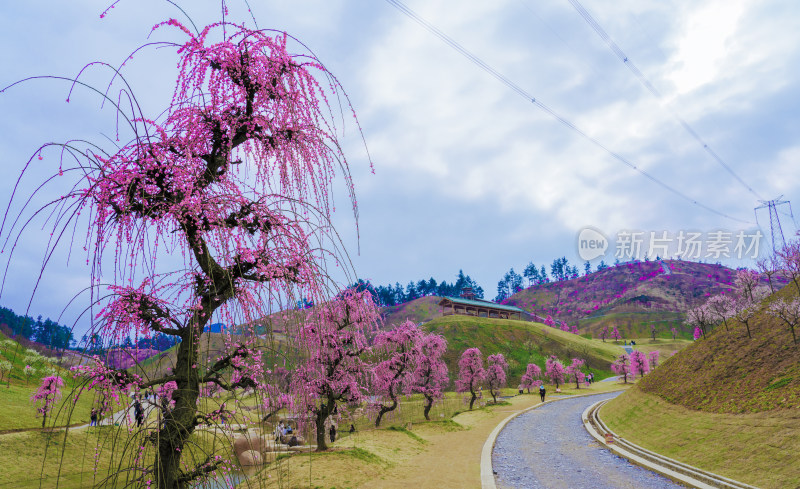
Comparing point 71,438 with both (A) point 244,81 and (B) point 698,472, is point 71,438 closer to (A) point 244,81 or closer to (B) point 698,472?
(A) point 244,81

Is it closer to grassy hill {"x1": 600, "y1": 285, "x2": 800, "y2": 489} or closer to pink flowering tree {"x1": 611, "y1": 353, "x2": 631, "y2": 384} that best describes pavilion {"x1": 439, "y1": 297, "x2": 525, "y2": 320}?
pink flowering tree {"x1": 611, "y1": 353, "x2": 631, "y2": 384}

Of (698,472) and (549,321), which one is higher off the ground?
(549,321)

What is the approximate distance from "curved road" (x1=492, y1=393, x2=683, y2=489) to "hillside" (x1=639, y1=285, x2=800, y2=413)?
5390 millimetres

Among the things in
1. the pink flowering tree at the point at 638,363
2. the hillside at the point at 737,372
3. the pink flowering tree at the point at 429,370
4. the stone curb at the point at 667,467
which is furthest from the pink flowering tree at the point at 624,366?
the stone curb at the point at 667,467

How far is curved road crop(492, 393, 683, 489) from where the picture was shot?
45.9ft

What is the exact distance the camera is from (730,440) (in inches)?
583

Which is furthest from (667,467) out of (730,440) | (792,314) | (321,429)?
(321,429)

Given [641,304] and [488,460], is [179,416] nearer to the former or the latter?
[488,460]

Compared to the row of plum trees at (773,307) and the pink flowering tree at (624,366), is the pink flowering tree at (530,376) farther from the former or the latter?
the row of plum trees at (773,307)

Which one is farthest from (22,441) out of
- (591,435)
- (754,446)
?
(754,446)

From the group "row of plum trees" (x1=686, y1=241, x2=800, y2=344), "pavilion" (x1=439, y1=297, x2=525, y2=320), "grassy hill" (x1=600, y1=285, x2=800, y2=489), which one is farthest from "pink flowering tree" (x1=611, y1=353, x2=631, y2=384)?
"grassy hill" (x1=600, y1=285, x2=800, y2=489)

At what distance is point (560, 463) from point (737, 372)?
10.7 meters

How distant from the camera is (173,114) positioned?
16.0 ft

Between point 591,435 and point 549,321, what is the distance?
4619 inches
